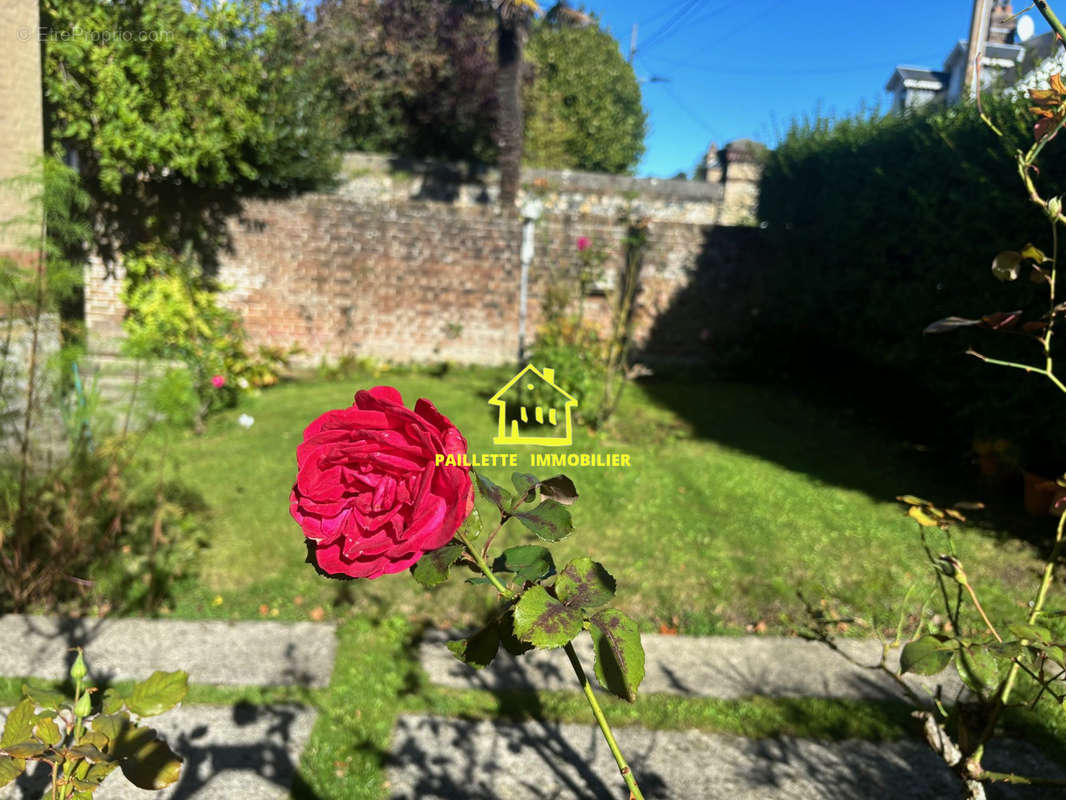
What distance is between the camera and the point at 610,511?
421 centimetres

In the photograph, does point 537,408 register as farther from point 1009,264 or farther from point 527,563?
point 527,563

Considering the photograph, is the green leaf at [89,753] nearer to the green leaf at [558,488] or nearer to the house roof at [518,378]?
the green leaf at [558,488]

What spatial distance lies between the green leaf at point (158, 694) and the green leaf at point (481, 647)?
2.09ft

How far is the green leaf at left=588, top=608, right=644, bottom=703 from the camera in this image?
0.71 metres

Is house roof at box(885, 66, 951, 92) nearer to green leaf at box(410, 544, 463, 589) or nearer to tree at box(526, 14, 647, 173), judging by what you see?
tree at box(526, 14, 647, 173)

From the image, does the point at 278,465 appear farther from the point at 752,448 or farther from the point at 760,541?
the point at 752,448

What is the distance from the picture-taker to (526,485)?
0.86 meters

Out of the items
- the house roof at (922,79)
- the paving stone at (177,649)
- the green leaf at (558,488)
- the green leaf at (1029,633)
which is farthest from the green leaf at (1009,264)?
the house roof at (922,79)

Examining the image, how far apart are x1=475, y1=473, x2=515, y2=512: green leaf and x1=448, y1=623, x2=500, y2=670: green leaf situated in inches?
5.1

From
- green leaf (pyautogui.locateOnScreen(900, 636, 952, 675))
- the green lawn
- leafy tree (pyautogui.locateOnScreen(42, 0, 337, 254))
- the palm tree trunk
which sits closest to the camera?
green leaf (pyautogui.locateOnScreen(900, 636, 952, 675))

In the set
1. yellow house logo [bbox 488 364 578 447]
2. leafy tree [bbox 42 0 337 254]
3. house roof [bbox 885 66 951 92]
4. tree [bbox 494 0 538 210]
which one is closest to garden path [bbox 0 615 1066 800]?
yellow house logo [bbox 488 364 578 447]

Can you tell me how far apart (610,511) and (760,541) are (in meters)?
0.83

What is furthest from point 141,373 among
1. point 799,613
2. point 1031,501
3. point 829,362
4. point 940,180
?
point 829,362

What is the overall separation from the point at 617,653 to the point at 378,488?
0.96 ft
